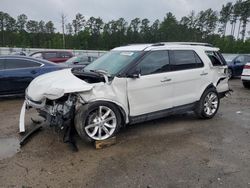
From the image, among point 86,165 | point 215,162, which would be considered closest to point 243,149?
point 215,162

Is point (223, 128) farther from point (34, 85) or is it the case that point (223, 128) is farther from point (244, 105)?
point (34, 85)

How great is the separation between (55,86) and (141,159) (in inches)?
69.6

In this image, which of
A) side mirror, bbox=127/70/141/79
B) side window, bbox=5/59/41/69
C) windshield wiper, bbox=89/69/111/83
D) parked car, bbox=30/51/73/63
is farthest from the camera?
parked car, bbox=30/51/73/63

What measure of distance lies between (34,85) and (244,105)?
19.7 feet

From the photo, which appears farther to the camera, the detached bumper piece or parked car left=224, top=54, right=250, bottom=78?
parked car left=224, top=54, right=250, bottom=78

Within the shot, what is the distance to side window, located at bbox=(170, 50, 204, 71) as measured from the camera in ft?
17.9

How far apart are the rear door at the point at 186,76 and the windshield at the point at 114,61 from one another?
2.88 feet

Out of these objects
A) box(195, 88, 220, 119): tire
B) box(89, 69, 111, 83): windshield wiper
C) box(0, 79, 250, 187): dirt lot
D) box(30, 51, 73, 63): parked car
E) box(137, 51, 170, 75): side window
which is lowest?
box(0, 79, 250, 187): dirt lot

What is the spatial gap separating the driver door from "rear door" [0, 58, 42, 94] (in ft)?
14.4

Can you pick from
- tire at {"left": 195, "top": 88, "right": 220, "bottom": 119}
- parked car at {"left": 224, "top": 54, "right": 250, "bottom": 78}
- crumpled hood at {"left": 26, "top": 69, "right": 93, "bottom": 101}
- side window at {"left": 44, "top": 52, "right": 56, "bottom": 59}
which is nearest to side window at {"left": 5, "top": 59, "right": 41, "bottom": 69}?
crumpled hood at {"left": 26, "top": 69, "right": 93, "bottom": 101}

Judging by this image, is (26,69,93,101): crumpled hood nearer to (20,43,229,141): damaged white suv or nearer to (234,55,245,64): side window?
→ (20,43,229,141): damaged white suv

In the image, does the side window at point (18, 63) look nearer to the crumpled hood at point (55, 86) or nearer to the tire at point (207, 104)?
the crumpled hood at point (55, 86)

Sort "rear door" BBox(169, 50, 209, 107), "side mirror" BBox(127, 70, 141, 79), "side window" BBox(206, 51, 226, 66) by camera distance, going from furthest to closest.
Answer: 1. "side window" BBox(206, 51, 226, 66)
2. "rear door" BBox(169, 50, 209, 107)
3. "side mirror" BBox(127, 70, 141, 79)

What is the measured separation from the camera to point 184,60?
5668 millimetres
